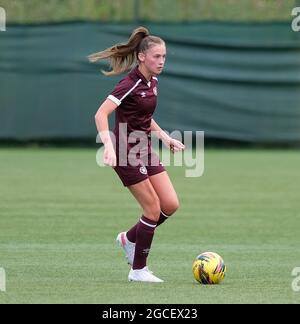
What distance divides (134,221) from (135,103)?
361cm

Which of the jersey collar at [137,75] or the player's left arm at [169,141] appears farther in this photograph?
the player's left arm at [169,141]

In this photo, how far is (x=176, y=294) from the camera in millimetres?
7117

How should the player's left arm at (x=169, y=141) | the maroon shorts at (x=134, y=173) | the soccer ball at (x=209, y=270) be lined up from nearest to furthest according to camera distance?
the soccer ball at (x=209, y=270) → the maroon shorts at (x=134, y=173) → the player's left arm at (x=169, y=141)

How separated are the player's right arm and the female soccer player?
2 cm

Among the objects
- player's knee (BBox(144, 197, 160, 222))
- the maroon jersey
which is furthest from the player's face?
player's knee (BBox(144, 197, 160, 222))

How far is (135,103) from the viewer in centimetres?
794

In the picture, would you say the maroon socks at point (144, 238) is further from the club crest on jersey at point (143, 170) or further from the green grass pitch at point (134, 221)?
the club crest on jersey at point (143, 170)

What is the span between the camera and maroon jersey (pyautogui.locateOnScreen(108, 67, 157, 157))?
311 inches

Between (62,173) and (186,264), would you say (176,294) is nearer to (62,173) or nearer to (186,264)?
(186,264)

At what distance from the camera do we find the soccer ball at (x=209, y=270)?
7.62 m

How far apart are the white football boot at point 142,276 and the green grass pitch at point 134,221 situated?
0.29 feet

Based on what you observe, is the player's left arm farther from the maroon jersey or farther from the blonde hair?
the blonde hair

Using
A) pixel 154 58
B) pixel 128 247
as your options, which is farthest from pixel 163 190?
pixel 154 58

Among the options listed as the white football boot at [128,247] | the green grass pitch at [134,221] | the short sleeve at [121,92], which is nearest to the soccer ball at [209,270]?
the green grass pitch at [134,221]
